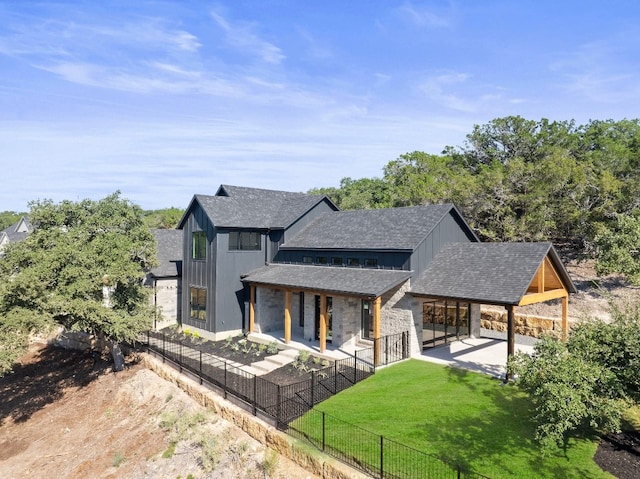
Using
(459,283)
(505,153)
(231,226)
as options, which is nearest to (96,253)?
(231,226)

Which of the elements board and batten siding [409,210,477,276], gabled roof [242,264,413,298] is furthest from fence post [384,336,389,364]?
board and batten siding [409,210,477,276]

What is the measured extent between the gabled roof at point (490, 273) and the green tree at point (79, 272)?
13202 millimetres

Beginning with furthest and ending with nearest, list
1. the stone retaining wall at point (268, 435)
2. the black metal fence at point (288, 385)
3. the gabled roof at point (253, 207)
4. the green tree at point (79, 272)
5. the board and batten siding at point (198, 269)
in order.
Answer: the gabled roof at point (253, 207) → the board and batten siding at point (198, 269) → the green tree at point (79, 272) → the black metal fence at point (288, 385) → the stone retaining wall at point (268, 435)

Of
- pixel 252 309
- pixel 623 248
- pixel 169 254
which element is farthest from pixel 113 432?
pixel 623 248

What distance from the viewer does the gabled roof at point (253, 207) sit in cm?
2430

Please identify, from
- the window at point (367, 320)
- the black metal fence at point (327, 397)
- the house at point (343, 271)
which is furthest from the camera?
the window at point (367, 320)

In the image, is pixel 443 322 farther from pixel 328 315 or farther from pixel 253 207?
pixel 253 207

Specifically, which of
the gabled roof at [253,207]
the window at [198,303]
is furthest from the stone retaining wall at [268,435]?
the gabled roof at [253,207]

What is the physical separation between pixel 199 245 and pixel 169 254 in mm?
5294

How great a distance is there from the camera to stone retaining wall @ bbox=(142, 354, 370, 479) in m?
10.8

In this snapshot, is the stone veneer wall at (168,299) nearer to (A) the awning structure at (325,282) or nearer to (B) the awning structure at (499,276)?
(A) the awning structure at (325,282)

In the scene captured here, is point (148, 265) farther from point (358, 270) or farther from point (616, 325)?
point (616, 325)

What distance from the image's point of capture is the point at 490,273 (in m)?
17.2

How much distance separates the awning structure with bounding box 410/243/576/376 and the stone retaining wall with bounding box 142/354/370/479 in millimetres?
7699
